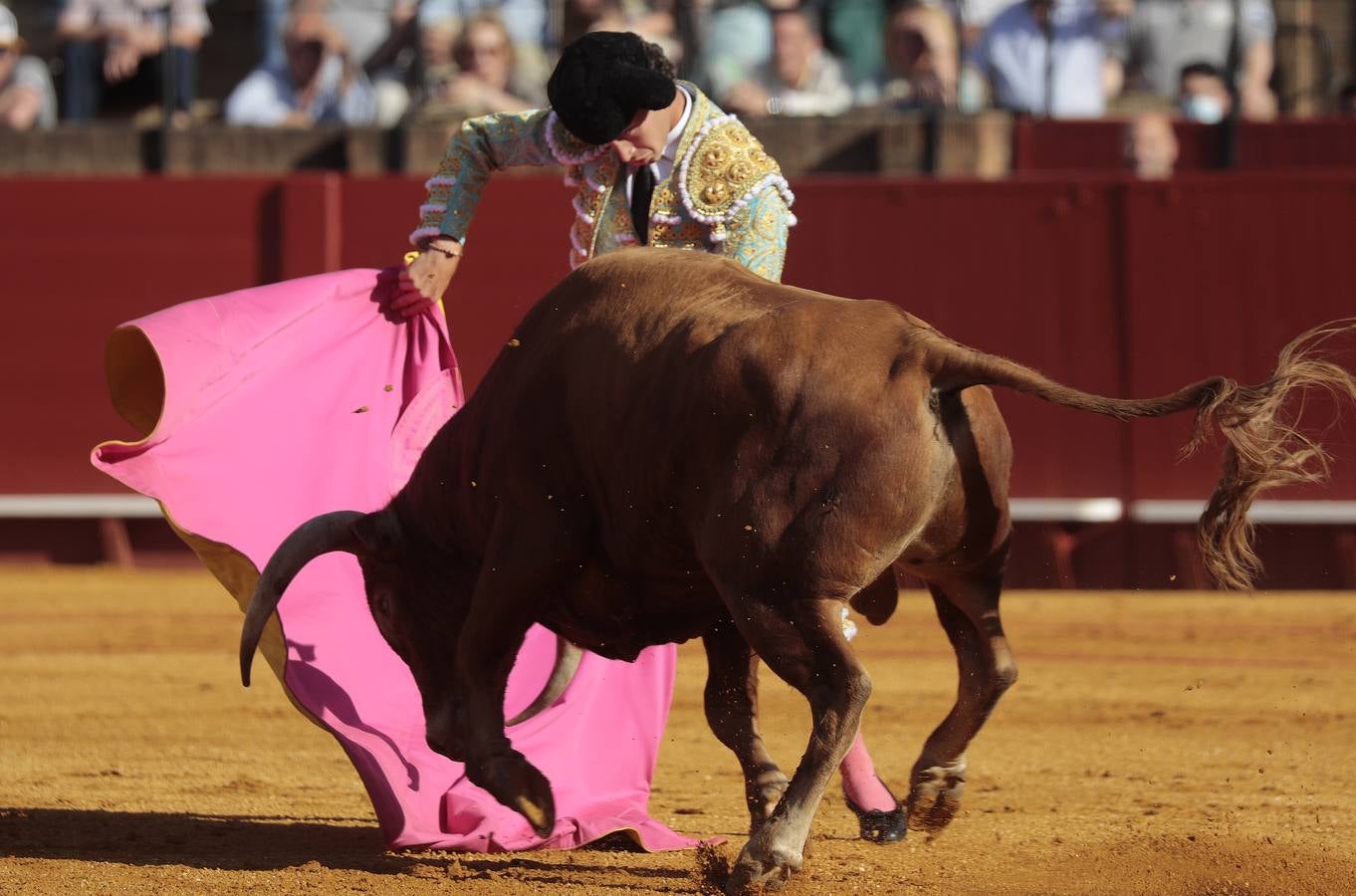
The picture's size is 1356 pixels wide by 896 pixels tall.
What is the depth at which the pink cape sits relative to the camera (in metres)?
3.33

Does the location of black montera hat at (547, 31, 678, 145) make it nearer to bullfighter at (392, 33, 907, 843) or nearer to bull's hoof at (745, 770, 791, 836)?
bullfighter at (392, 33, 907, 843)

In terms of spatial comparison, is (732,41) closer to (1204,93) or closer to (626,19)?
(626,19)

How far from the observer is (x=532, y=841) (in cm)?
332

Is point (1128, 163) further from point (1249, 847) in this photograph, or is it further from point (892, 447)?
point (892, 447)

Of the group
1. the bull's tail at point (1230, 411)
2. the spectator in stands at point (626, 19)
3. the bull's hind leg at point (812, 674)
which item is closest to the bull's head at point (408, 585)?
the bull's hind leg at point (812, 674)

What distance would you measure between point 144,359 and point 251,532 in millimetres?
412

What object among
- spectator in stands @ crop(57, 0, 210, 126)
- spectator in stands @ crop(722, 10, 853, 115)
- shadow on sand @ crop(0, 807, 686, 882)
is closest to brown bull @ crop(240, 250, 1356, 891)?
shadow on sand @ crop(0, 807, 686, 882)

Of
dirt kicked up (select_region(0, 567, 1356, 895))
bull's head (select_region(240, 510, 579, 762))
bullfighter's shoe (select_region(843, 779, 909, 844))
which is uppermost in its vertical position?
bull's head (select_region(240, 510, 579, 762))

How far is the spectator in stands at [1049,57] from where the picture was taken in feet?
25.6

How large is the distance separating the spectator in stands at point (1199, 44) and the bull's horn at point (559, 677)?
5.45 meters

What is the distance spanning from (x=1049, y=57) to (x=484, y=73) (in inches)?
88.6

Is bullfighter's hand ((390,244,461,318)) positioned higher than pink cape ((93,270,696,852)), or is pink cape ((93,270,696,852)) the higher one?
bullfighter's hand ((390,244,461,318))

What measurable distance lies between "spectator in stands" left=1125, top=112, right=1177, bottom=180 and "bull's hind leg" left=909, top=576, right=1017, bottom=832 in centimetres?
491

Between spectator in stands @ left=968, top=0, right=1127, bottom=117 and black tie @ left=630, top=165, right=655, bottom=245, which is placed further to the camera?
spectator in stands @ left=968, top=0, right=1127, bottom=117
